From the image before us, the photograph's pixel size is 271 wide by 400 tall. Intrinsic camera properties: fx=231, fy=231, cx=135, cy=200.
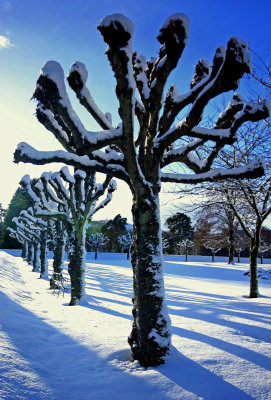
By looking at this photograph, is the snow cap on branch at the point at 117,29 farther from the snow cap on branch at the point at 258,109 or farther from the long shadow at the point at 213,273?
the long shadow at the point at 213,273

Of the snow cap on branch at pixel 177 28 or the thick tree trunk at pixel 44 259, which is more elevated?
the snow cap on branch at pixel 177 28

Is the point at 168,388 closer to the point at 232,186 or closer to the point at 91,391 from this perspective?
the point at 91,391

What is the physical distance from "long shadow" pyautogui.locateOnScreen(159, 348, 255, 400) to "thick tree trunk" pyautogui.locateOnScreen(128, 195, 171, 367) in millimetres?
250

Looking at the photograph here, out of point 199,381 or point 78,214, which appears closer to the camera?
point 199,381

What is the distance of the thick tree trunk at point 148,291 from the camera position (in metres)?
3.04

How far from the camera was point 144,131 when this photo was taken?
3.77 meters

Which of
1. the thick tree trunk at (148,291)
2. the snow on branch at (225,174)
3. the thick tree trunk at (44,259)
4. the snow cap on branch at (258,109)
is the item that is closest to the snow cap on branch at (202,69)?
the snow cap on branch at (258,109)

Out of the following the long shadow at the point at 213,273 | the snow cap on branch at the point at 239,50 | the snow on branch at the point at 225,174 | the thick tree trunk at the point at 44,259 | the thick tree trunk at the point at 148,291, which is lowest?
the long shadow at the point at 213,273

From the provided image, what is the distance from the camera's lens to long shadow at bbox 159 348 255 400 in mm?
2213

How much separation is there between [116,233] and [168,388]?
5029cm

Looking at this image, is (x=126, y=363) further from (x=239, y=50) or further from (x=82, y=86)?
(x=239, y=50)

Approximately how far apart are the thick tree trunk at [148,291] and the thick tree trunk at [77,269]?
5.32 metres

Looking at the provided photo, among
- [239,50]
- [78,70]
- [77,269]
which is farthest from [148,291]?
[77,269]

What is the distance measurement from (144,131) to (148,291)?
245cm
